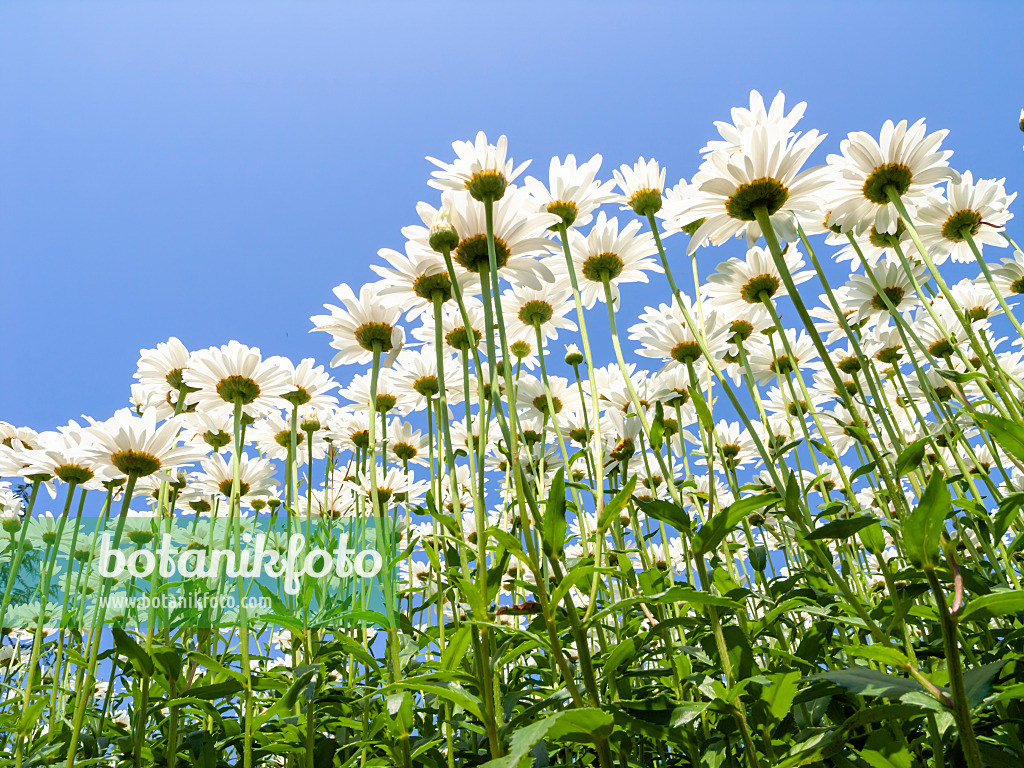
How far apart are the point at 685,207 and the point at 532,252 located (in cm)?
41

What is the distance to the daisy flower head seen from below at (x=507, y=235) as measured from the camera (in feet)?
5.71

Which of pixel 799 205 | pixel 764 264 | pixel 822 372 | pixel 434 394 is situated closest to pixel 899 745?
pixel 799 205

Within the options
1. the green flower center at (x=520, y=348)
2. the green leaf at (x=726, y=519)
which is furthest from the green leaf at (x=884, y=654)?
the green flower center at (x=520, y=348)

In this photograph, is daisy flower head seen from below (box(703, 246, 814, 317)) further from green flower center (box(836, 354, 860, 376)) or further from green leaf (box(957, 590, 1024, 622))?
green leaf (box(957, 590, 1024, 622))

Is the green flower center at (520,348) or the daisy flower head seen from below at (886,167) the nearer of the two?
the daisy flower head seen from below at (886,167)

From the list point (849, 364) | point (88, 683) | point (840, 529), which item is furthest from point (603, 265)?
point (88, 683)

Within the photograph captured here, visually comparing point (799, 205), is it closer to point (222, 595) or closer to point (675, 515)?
point (675, 515)

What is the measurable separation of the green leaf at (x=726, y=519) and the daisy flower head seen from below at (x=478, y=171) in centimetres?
97

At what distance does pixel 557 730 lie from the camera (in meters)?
1.00

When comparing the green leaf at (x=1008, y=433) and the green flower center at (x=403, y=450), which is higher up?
the green flower center at (x=403, y=450)

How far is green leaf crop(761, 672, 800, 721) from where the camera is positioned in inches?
42.3

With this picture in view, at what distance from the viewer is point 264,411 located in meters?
2.80

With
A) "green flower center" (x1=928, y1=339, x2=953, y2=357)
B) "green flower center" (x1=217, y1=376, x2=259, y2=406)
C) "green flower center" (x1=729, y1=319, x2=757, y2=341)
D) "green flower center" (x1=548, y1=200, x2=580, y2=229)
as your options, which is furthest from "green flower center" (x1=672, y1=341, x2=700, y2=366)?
"green flower center" (x1=217, y1=376, x2=259, y2=406)

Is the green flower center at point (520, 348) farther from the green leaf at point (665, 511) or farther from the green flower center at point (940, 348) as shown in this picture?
the green flower center at point (940, 348)
